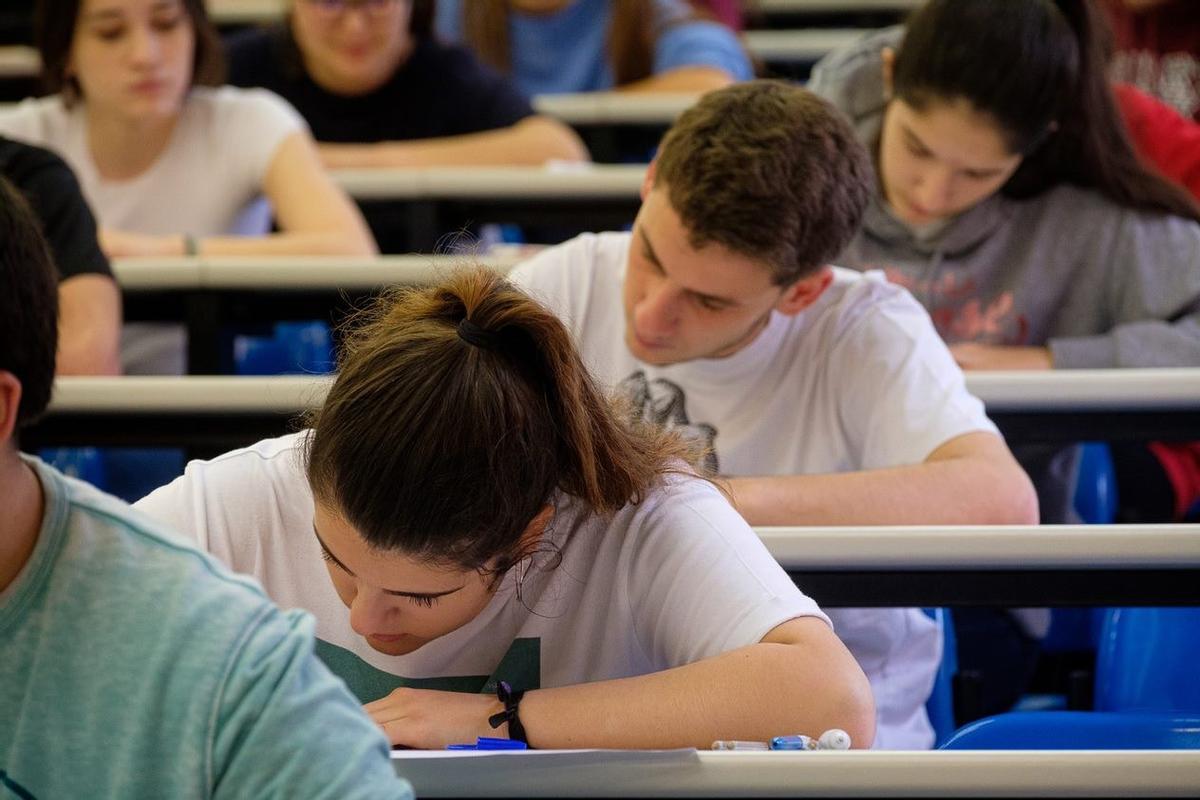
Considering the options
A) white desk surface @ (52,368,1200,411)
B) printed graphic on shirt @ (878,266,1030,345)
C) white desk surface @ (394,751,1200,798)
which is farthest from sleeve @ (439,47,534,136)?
white desk surface @ (394,751,1200,798)

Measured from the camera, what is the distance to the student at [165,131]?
2.51 metres

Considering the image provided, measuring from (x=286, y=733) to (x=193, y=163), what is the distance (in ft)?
6.45

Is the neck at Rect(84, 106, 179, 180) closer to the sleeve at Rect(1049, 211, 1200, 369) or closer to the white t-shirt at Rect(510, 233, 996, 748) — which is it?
the white t-shirt at Rect(510, 233, 996, 748)

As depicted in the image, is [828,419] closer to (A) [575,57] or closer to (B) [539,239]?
(B) [539,239]

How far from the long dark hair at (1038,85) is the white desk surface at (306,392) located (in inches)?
19.5

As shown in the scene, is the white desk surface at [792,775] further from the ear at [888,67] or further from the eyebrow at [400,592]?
the ear at [888,67]

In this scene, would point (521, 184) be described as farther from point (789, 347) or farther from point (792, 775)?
point (792, 775)

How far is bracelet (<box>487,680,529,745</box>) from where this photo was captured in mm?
1131

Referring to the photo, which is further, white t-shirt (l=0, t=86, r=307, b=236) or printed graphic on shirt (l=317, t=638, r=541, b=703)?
white t-shirt (l=0, t=86, r=307, b=236)

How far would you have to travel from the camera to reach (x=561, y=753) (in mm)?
939

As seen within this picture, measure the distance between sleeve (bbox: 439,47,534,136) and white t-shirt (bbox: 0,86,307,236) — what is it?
1.54 feet

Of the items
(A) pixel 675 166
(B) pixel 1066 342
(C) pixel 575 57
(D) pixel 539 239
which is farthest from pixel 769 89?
(C) pixel 575 57

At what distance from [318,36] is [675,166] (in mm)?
1535

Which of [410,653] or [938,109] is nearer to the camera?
[410,653]
